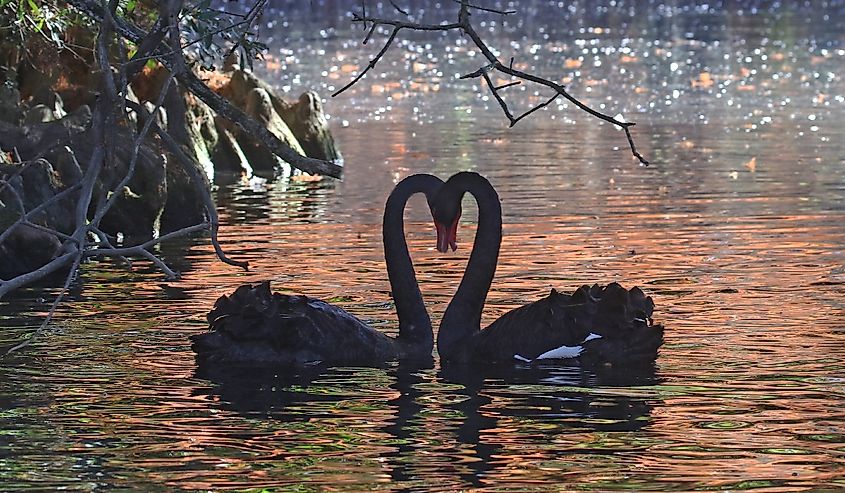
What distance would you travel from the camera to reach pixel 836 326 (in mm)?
10273

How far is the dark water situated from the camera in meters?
7.24

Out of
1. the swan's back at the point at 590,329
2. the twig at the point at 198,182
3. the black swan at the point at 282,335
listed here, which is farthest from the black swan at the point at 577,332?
the twig at the point at 198,182

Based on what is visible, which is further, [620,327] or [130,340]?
[130,340]

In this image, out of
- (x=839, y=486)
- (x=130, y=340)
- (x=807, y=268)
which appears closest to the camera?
(x=839, y=486)

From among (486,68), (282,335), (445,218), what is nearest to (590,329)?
(445,218)

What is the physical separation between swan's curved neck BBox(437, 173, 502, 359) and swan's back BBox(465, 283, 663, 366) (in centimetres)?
45

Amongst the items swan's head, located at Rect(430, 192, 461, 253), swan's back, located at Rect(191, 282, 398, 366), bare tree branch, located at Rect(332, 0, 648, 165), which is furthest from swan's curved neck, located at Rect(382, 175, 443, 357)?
bare tree branch, located at Rect(332, 0, 648, 165)

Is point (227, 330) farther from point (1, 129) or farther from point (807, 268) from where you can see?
point (1, 129)

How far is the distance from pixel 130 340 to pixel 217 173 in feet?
34.6

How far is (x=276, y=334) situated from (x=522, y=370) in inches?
50.7

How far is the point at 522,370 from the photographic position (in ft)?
30.7

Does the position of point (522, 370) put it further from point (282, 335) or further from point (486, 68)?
point (486, 68)

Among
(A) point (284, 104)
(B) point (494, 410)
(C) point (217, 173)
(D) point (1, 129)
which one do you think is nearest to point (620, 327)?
(B) point (494, 410)

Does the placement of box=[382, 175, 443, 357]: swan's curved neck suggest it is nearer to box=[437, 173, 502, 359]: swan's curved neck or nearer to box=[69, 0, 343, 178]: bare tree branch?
box=[437, 173, 502, 359]: swan's curved neck
